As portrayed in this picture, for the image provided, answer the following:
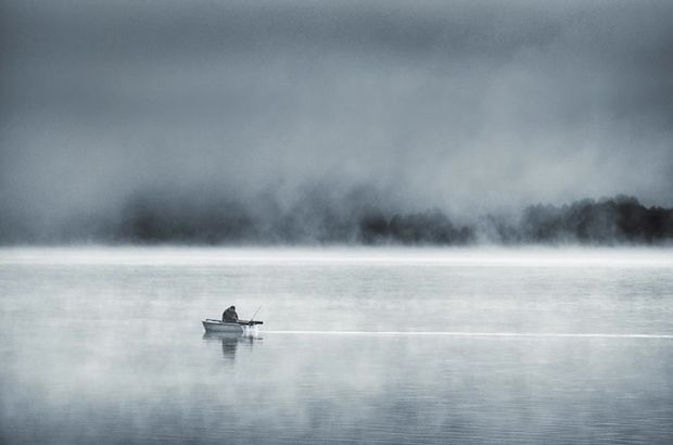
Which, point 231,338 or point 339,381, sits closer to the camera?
point 339,381

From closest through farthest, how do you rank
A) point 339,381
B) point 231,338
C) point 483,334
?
1. point 339,381
2. point 231,338
3. point 483,334

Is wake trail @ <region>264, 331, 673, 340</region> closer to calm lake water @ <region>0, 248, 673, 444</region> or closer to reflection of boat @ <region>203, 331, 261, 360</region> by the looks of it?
calm lake water @ <region>0, 248, 673, 444</region>

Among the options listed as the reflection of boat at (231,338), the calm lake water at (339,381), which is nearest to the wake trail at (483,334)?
the calm lake water at (339,381)

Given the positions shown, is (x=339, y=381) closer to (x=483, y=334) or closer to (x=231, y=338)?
(x=231, y=338)

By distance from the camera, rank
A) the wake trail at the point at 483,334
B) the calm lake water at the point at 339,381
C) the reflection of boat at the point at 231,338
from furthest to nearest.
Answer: the wake trail at the point at 483,334, the reflection of boat at the point at 231,338, the calm lake water at the point at 339,381

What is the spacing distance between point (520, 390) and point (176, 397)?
10566 mm

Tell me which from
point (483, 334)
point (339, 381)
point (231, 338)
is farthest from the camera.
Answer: point (483, 334)

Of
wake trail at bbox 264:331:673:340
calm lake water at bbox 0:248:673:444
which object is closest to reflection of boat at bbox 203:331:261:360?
calm lake water at bbox 0:248:673:444

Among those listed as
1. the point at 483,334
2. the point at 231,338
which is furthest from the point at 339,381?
the point at 483,334

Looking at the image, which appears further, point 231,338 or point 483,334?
point 483,334

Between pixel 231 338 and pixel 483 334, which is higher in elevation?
pixel 231 338

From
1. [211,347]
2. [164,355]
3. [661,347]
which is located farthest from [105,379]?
[661,347]

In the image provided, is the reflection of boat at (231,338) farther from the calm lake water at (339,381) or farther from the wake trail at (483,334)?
the wake trail at (483,334)

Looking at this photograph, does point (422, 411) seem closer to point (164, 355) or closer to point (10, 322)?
point (164, 355)
